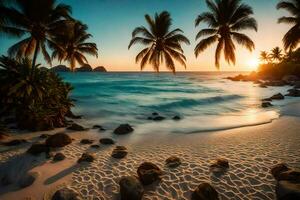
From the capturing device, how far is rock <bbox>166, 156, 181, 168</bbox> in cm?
645

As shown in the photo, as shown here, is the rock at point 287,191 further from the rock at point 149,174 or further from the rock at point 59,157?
the rock at point 59,157

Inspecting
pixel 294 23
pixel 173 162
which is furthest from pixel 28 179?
pixel 294 23

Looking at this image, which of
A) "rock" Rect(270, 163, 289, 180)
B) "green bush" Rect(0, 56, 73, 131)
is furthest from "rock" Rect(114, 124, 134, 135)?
"rock" Rect(270, 163, 289, 180)

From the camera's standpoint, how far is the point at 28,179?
5809 millimetres

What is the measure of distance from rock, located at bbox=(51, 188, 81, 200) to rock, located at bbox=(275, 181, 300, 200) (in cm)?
462

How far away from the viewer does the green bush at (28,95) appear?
970 centimetres

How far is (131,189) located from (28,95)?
767 cm

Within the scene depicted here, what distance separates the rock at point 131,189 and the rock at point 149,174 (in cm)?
36

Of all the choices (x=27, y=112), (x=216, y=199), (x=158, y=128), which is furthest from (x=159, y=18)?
(x=216, y=199)

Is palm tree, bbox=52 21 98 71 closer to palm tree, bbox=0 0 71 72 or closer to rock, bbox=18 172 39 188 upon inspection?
palm tree, bbox=0 0 71 72

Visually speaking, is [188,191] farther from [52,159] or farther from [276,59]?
→ [276,59]

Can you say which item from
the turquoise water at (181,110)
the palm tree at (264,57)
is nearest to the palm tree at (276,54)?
the palm tree at (264,57)

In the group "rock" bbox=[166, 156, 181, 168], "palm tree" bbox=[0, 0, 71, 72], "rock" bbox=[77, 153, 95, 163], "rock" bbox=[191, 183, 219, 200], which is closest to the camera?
"rock" bbox=[191, 183, 219, 200]

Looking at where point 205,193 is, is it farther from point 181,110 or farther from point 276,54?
point 276,54
